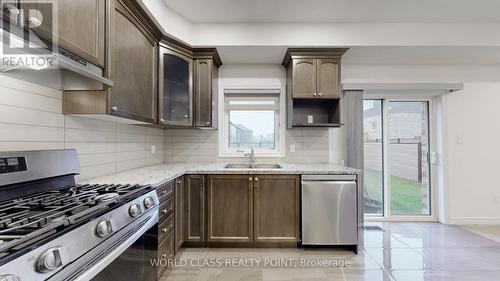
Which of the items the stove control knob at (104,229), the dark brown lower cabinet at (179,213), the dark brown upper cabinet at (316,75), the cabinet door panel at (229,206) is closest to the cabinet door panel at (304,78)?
the dark brown upper cabinet at (316,75)

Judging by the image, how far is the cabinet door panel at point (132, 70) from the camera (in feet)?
5.92

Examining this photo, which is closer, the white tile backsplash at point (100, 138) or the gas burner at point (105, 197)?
the gas burner at point (105, 197)

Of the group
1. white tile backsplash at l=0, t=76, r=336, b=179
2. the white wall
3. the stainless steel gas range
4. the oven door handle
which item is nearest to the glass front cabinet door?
white tile backsplash at l=0, t=76, r=336, b=179

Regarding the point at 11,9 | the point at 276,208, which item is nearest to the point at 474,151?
the point at 276,208

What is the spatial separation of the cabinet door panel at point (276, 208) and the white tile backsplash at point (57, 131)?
141 cm

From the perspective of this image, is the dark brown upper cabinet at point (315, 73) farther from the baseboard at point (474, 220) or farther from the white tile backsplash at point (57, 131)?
the baseboard at point (474, 220)

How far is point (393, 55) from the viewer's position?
3172mm

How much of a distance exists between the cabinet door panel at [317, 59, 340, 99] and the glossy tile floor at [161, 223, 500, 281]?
5.77ft

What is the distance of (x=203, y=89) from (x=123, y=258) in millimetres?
2157

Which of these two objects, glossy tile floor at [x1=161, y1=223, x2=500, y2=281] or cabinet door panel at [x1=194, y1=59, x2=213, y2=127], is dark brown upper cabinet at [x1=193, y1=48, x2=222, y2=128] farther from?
glossy tile floor at [x1=161, y1=223, x2=500, y2=281]

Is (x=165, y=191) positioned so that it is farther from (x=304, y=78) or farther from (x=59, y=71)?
(x=304, y=78)

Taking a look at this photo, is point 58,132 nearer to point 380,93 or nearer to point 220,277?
point 220,277

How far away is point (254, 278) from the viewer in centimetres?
220

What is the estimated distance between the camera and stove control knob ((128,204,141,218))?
54.0 inches
